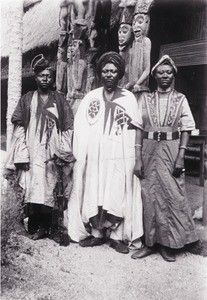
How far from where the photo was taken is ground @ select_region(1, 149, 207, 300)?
267cm

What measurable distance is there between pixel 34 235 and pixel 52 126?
117 centimetres

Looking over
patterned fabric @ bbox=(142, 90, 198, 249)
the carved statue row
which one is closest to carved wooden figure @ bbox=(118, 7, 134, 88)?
the carved statue row

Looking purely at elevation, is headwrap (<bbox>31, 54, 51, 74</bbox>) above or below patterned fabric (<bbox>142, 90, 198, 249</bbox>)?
above

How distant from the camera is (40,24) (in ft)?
28.4

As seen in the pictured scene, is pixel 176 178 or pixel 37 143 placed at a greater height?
pixel 37 143

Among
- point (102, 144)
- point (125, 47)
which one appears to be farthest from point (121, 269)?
point (125, 47)

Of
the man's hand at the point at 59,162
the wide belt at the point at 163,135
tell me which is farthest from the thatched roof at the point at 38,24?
the wide belt at the point at 163,135

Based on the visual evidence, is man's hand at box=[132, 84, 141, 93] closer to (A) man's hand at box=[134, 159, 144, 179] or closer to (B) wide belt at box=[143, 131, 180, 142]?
(B) wide belt at box=[143, 131, 180, 142]

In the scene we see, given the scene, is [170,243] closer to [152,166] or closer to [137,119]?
[152,166]

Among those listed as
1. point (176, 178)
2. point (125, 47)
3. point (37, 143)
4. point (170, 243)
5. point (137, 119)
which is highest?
point (125, 47)

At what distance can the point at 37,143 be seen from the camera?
11.7 ft

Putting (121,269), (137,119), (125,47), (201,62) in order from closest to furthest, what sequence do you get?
(121,269), (137,119), (125,47), (201,62)

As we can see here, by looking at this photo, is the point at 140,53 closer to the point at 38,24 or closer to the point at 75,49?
the point at 75,49

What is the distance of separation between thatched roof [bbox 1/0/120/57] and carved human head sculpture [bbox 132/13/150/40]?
407 cm
